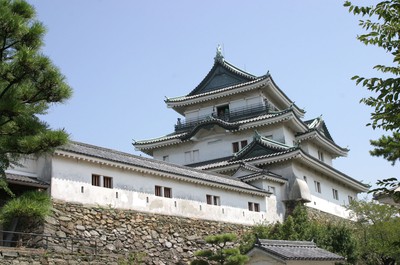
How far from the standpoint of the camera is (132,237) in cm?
2016

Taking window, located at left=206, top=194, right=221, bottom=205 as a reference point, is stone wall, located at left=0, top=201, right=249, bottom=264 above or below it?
below

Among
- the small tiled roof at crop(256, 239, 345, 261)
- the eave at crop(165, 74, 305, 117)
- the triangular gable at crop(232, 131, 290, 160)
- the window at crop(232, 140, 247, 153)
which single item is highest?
the eave at crop(165, 74, 305, 117)

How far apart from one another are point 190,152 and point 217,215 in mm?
11313

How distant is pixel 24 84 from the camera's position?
470 inches

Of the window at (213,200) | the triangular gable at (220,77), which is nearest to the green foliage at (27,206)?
the window at (213,200)

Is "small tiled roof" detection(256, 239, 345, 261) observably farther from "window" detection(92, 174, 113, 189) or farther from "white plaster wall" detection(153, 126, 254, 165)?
"white plaster wall" detection(153, 126, 254, 165)

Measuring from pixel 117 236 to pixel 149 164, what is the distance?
445cm

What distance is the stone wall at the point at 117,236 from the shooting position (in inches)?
681

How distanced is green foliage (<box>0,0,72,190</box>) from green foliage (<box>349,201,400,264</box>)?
695 inches

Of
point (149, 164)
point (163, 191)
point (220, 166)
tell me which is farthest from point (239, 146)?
point (163, 191)

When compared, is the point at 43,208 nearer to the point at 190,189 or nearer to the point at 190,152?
the point at 190,189

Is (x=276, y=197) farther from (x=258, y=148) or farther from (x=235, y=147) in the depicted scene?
(x=235, y=147)

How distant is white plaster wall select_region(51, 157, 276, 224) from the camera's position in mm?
18938

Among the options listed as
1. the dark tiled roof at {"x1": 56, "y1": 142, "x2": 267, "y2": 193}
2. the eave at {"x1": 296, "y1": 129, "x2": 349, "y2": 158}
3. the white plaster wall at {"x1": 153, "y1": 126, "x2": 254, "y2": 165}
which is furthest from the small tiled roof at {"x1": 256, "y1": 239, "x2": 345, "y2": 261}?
the white plaster wall at {"x1": 153, "y1": 126, "x2": 254, "y2": 165}
